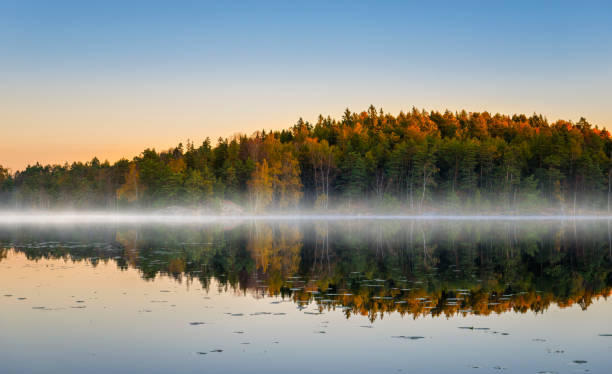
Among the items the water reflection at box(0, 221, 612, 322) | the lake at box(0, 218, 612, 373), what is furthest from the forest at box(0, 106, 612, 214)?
the lake at box(0, 218, 612, 373)

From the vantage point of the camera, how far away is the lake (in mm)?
11430

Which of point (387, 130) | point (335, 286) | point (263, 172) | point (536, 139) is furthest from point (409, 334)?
point (387, 130)

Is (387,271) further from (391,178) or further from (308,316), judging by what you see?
(391,178)

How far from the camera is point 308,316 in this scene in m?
15.5

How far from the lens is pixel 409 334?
13.5m

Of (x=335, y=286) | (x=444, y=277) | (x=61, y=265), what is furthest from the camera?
(x=61, y=265)

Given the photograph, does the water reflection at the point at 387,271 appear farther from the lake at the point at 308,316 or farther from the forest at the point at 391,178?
the forest at the point at 391,178

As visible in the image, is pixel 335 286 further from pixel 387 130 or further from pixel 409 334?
pixel 387 130

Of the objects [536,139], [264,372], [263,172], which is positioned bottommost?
[264,372]

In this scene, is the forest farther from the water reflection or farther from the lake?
the lake

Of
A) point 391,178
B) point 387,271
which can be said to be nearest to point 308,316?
point 387,271

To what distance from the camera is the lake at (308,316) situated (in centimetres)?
1143

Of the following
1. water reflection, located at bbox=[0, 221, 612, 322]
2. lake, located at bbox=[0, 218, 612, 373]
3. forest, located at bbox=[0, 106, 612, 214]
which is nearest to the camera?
lake, located at bbox=[0, 218, 612, 373]

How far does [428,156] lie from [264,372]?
117402 mm
